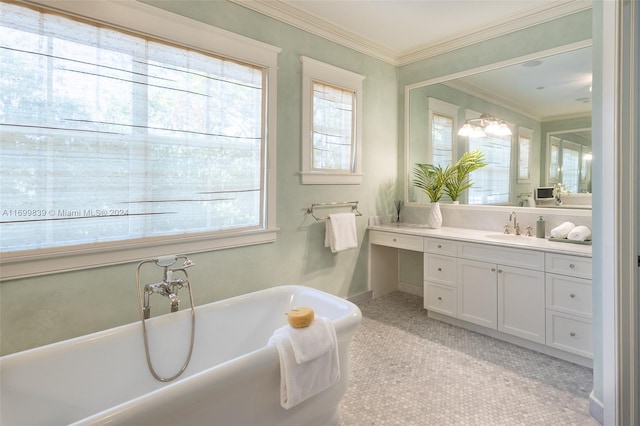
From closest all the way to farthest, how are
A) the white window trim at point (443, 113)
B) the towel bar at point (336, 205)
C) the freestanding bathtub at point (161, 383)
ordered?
the freestanding bathtub at point (161, 383) → the towel bar at point (336, 205) → the white window trim at point (443, 113)

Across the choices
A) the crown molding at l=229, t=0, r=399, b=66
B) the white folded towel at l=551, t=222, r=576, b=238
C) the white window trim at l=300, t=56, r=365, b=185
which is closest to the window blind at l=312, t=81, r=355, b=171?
the white window trim at l=300, t=56, r=365, b=185

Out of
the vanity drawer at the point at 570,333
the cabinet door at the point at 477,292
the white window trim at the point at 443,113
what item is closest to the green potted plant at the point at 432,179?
the white window trim at the point at 443,113

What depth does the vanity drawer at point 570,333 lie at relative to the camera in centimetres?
222

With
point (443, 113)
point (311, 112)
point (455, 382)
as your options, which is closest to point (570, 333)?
point (455, 382)

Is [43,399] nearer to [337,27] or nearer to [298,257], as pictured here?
[298,257]

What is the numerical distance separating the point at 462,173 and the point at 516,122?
646 mm

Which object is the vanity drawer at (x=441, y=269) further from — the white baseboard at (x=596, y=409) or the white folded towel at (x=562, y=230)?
the white baseboard at (x=596, y=409)

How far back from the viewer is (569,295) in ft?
7.49

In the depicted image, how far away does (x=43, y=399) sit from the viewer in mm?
1391

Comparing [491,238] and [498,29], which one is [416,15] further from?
[491,238]

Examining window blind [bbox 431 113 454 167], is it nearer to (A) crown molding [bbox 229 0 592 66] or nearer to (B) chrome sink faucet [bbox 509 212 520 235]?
(A) crown molding [bbox 229 0 592 66]

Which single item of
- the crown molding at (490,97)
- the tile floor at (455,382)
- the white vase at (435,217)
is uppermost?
the crown molding at (490,97)

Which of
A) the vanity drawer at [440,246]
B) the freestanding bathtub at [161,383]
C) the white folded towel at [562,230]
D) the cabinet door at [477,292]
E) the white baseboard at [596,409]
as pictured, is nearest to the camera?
the freestanding bathtub at [161,383]

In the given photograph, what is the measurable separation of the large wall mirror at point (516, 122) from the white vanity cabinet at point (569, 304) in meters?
0.69
